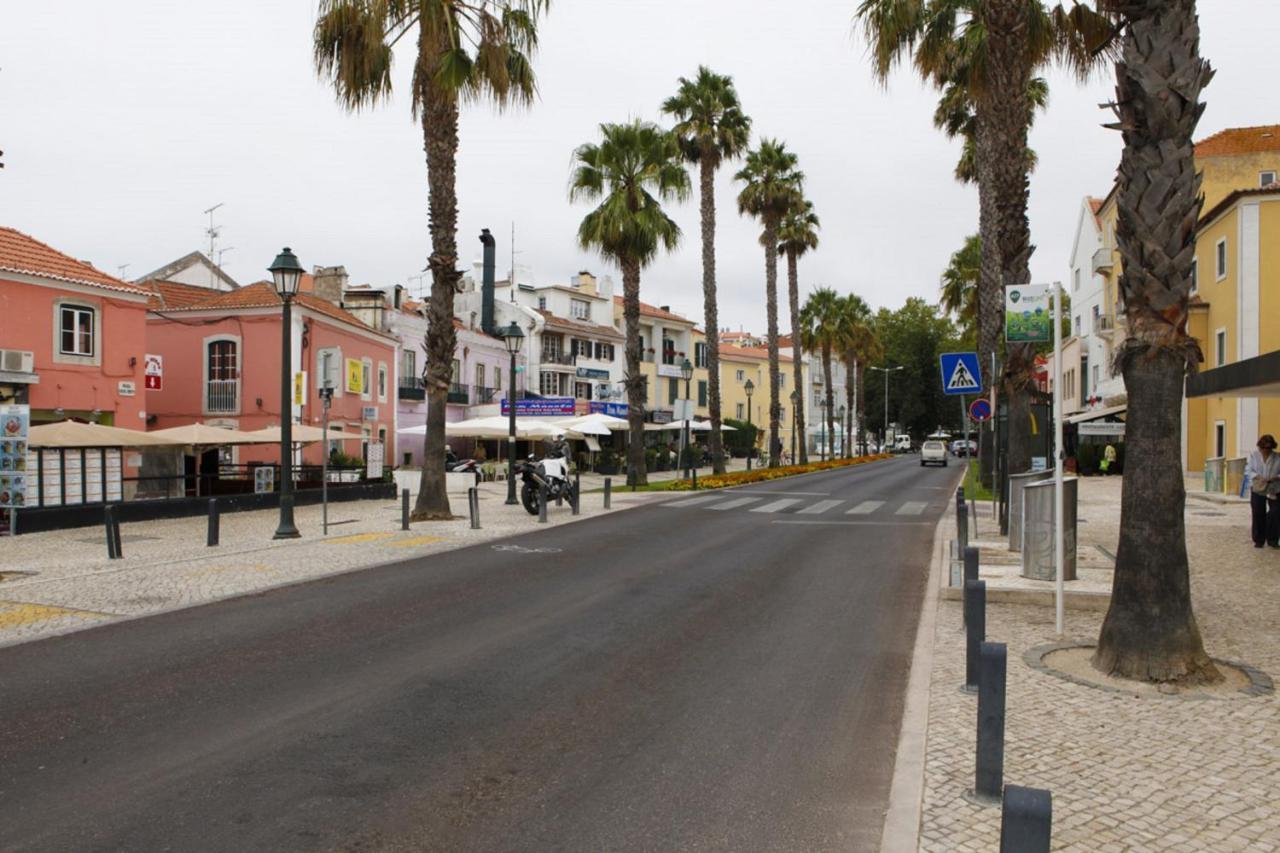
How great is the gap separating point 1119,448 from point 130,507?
38.0m

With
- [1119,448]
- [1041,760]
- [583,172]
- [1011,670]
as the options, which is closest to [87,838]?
[1041,760]

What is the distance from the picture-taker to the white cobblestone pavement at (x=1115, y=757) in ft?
13.3

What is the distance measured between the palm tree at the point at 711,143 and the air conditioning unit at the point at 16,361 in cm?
2093

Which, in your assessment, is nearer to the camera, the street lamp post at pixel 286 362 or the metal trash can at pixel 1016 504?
the metal trash can at pixel 1016 504

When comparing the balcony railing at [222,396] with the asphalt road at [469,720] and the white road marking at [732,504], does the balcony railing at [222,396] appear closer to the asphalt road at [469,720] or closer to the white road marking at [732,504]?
the white road marking at [732,504]

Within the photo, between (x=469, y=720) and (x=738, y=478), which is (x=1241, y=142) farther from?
(x=469, y=720)

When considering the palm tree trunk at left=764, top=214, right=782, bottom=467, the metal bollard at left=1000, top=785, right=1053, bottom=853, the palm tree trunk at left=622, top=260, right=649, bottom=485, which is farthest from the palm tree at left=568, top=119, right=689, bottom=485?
the metal bollard at left=1000, top=785, right=1053, bottom=853

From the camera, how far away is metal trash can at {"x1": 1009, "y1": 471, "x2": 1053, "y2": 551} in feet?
41.4

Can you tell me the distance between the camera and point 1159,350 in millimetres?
6555

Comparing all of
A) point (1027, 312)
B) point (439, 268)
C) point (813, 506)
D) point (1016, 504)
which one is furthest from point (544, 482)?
point (1027, 312)

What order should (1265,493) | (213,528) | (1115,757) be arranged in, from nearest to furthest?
(1115,757) → (1265,493) → (213,528)

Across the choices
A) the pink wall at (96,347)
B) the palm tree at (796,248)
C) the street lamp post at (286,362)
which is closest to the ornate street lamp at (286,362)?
the street lamp post at (286,362)

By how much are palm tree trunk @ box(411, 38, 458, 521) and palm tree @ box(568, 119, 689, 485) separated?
35.2ft

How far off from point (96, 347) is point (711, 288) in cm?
2000
